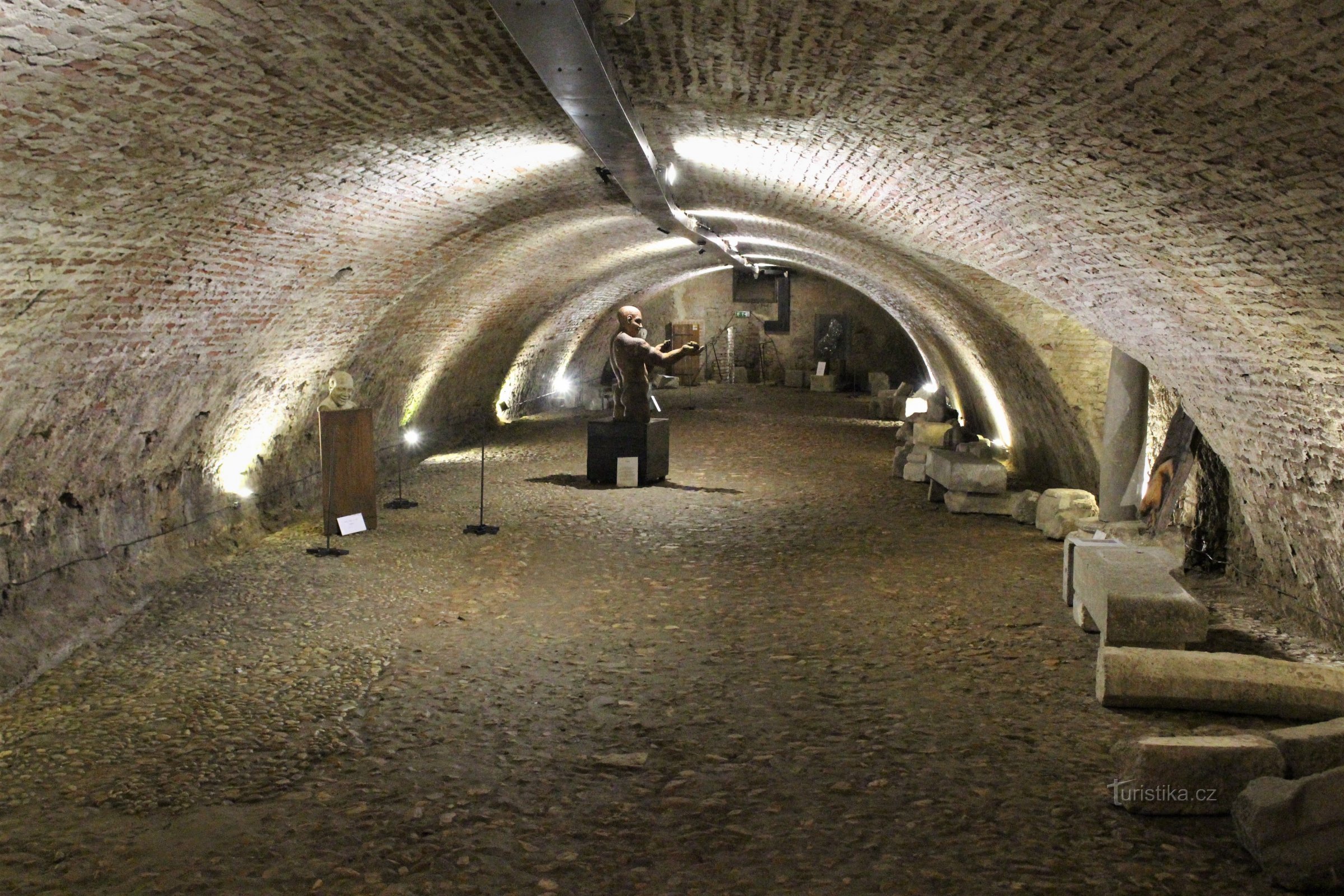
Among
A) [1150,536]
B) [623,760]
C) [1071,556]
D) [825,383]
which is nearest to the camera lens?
[623,760]

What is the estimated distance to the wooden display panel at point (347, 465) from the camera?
1000 centimetres

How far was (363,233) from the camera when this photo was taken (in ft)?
28.8

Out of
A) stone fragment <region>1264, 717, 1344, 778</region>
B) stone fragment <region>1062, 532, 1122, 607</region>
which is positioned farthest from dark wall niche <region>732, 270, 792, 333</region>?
stone fragment <region>1264, 717, 1344, 778</region>

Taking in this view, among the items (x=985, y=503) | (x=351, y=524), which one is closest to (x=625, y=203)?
(x=351, y=524)

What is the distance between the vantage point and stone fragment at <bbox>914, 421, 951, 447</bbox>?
1434 centimetres

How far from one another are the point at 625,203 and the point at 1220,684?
25.0 ft

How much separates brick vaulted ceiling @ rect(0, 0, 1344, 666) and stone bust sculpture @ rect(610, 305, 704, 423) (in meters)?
2.31

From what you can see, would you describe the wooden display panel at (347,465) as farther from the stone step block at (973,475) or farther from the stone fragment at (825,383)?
the stone fragment at (825,383)

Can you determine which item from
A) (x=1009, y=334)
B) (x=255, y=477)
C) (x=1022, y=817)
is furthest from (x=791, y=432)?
(x=1022, y=817)

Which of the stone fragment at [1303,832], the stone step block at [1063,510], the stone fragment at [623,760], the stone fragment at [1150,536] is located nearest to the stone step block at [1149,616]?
the stone fragment at [1303,832]

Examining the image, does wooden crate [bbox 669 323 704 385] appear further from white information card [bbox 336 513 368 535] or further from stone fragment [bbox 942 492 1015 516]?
white information card [bbox 336 513 368 535]

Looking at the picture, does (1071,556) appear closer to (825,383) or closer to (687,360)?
(825,383)

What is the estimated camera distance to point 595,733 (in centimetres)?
581

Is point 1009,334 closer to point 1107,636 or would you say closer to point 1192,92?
point 1107,636
